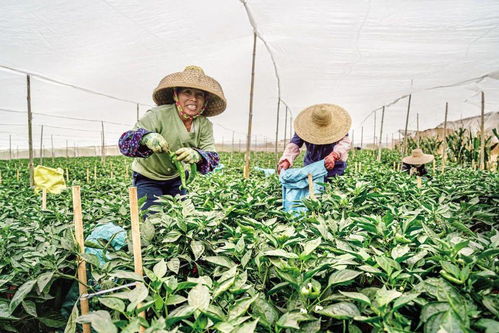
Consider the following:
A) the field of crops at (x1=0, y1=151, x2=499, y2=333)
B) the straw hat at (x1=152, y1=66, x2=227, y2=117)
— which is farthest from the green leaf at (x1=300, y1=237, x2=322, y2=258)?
the straw hat at (x1=152, y1=66, x2=227, y2=117)

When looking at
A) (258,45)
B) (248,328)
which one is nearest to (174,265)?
(248,328)

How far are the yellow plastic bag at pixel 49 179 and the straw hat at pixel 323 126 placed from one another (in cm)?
233

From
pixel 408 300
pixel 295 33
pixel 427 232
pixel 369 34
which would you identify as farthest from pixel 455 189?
pixel 295 33

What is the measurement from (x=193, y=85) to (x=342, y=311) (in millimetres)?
1801

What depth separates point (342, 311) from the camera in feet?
2.52

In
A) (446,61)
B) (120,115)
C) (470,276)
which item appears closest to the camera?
(470,276)

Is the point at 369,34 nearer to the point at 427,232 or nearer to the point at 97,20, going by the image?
the point at 97,20

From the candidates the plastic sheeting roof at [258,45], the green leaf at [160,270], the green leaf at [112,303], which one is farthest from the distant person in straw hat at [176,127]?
the plastic sheeting roof at [258,45]

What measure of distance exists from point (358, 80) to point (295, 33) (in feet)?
11.7

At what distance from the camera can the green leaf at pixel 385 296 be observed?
74 centimetres

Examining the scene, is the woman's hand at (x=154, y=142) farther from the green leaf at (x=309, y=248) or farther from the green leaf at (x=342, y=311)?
the green leaf at (x=342, y=311)

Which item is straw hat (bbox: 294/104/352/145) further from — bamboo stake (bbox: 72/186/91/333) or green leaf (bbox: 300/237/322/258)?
bamboo stake (bbox: 72/186/91/333)

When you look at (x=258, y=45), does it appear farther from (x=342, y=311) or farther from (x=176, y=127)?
(x=342, y=311)

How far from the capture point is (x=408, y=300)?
2.36ft
